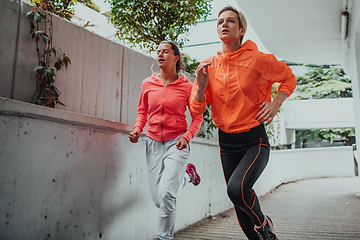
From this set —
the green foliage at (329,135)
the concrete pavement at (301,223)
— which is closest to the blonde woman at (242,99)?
the concrete pavement at (301,223)

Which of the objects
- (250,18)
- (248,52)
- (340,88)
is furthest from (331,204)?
(340,88)

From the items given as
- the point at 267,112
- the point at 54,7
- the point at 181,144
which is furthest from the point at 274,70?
the point at 54,7

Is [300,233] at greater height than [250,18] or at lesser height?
lesser

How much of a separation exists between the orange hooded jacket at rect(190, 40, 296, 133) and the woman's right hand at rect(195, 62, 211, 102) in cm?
9

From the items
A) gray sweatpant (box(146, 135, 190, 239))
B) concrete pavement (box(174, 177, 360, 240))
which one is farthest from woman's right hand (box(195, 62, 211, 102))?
concrete pavement (box(174, 177, 360, 240))

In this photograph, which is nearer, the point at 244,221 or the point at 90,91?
the point at 244,221

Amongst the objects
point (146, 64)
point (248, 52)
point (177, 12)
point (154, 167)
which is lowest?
point (154, 167)

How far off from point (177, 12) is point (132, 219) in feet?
9.89

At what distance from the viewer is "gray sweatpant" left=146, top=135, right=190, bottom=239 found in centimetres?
268

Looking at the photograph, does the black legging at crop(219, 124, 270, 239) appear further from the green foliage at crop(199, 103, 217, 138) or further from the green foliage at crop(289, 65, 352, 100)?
the green foliage at crop(289, 65, 352, 100)

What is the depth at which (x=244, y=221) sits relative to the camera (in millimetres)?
2484

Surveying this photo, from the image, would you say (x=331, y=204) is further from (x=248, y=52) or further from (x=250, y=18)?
(x=248, y=52)

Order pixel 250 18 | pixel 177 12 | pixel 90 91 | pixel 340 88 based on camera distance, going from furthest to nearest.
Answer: pixel 340 88
pixel 250 18
pixel 177 12
pixel 90 91

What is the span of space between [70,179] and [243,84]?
162 centimetres
